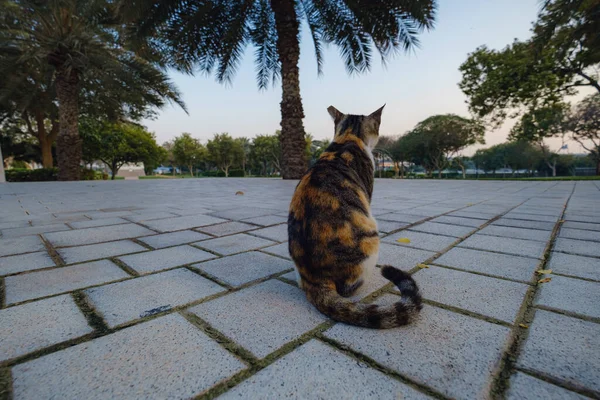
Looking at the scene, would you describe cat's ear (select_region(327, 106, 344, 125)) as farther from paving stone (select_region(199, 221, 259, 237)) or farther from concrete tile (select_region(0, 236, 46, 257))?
concrete tile (select_region(0, 236, 46, 257))

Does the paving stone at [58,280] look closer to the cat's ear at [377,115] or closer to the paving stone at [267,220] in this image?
the paving stone at [267,220]

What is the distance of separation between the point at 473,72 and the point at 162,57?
13652mm

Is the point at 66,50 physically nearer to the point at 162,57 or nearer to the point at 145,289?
the point at 162,57

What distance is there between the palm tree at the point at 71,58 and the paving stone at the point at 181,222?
956cm

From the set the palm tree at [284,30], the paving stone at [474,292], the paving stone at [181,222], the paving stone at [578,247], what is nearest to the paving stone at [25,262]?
the paving stone at [181,222]

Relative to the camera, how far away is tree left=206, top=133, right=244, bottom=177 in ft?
131

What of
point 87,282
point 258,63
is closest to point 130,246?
point 87,282

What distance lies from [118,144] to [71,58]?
1435cm

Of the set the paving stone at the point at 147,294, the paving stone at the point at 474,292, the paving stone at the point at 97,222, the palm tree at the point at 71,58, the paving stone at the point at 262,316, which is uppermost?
the palm tree at the point at 71,58

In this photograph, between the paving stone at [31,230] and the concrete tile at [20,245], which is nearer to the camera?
the concrete tile at [20,245]

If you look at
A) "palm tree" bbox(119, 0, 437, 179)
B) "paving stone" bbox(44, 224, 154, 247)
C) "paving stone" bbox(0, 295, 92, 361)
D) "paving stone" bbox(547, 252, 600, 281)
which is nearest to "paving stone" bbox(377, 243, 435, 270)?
"paving stone" bbox(547, 252, 600, 281)

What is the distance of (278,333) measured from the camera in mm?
1087

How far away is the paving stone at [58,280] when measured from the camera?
1.40m

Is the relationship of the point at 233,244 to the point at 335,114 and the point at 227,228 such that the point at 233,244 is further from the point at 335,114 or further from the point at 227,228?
the point at 335,114
